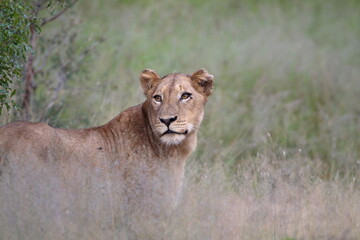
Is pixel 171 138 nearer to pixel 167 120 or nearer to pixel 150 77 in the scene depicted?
pixel 167 120

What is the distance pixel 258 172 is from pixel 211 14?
12031mm

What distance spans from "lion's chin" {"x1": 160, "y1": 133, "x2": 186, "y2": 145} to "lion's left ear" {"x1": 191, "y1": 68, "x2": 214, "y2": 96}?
0.69m

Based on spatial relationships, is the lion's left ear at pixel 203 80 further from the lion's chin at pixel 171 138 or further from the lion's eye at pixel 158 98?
the lion's chin at pixel 171 138

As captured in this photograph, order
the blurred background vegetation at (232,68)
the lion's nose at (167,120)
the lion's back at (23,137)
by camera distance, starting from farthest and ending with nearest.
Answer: the blurred background vegetation at (232,68)
the lion's nose at (167,120)
the lion's back at (23,137)

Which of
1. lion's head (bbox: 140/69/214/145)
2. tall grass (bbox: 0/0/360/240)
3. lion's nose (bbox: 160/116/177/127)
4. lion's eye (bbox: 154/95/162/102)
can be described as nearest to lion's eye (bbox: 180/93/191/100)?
lion's head (bbox: 140/69/214/145)

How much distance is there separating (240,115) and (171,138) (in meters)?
6.41

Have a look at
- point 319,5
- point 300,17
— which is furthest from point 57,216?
point 319,5

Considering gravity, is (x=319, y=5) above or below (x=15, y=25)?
above

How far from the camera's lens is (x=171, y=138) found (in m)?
7.09

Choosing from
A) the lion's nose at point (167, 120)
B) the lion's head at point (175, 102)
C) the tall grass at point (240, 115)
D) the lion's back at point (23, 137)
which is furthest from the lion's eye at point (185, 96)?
the lion's back at point (23, 137)

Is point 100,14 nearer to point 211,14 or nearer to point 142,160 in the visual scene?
point 211,14

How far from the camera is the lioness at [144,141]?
21.4 feet

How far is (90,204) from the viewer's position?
6.09 meters

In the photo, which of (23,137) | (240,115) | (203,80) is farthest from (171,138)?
(240,115)
